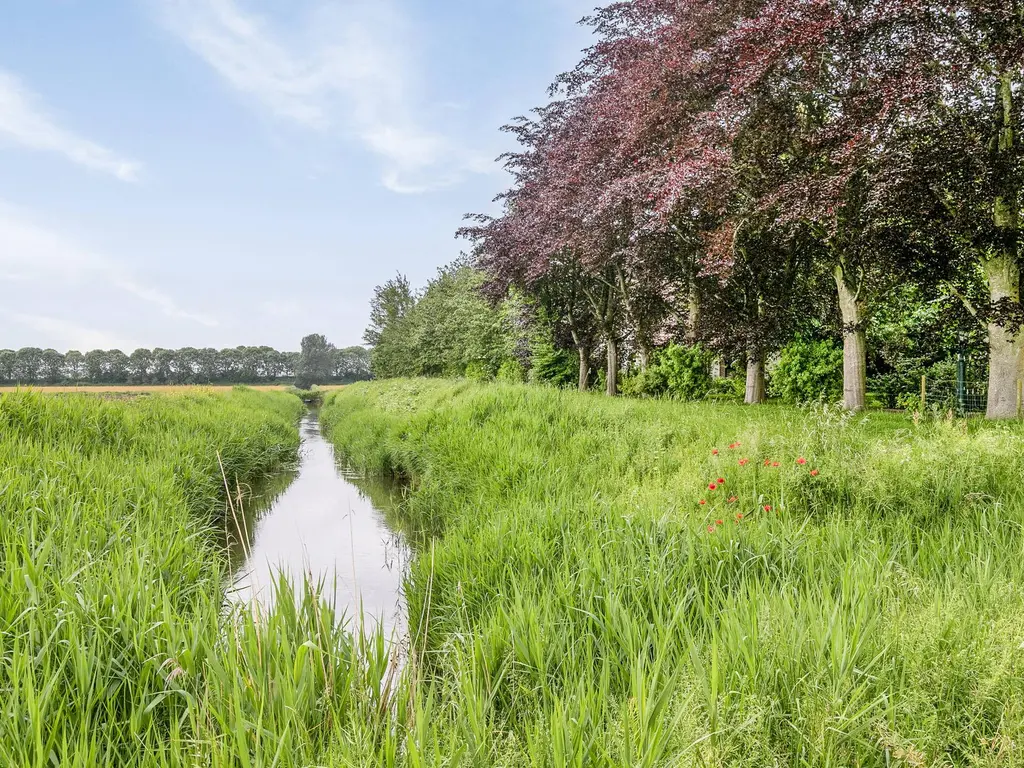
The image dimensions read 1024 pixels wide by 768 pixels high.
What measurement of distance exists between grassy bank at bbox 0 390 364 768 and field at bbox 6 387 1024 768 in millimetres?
21

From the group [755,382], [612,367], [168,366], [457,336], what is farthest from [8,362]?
[755,382]

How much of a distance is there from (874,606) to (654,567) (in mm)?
1230

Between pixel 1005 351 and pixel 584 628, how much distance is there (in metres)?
10.2

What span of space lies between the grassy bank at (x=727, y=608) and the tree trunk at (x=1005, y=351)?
3.42 meters

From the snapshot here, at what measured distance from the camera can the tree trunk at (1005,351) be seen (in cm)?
914

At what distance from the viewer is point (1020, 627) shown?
7.25 ft

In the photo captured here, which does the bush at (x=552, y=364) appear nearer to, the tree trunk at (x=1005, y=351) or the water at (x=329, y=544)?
the water at (x=329, y=544)

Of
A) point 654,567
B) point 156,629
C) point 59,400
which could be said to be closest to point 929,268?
point 654,567

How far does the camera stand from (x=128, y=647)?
255 cm

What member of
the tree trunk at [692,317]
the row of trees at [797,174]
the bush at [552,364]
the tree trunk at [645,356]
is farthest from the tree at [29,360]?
the tree trunk at [692,317]

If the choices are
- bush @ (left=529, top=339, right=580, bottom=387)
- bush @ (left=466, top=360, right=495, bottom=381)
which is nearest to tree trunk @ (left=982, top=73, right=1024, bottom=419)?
bush @ (left=529, top=339, right=580, bottom=387)

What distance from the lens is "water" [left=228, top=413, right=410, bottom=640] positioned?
14.8 ft

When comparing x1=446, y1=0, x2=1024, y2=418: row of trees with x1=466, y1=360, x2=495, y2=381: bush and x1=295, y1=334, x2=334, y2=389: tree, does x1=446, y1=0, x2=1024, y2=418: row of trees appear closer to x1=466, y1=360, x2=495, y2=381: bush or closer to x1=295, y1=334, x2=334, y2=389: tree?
x1=466, y1=360, x2=495, y2=381: bush

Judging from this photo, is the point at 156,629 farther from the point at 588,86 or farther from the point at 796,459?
the point at 588,86
